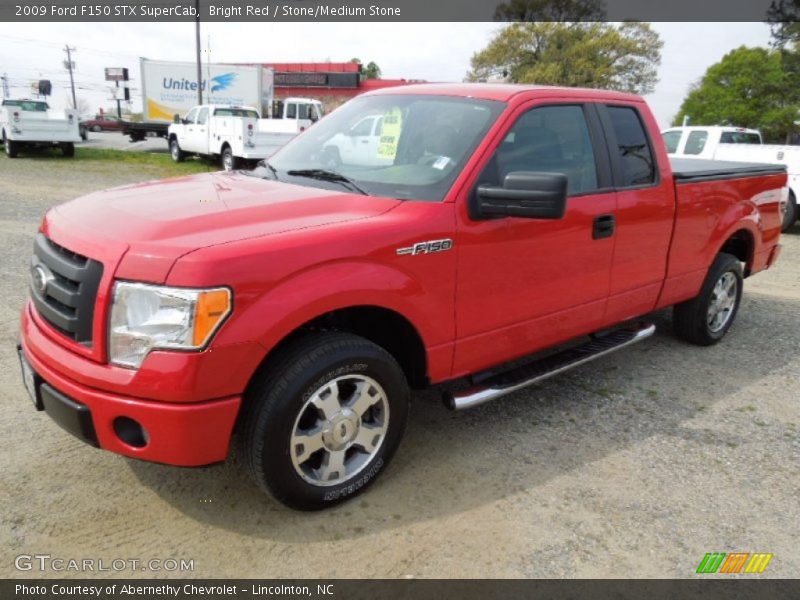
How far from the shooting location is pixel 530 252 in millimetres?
3332

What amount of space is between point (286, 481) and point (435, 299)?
1057 mm

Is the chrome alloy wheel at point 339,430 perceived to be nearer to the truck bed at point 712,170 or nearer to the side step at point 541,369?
the side step at point 541,369

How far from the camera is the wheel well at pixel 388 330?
2.93 meters

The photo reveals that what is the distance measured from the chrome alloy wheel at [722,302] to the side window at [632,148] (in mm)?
1426

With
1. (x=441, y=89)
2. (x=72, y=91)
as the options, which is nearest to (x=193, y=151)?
(x=441, y=89)

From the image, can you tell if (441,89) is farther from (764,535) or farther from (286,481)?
(764,535)

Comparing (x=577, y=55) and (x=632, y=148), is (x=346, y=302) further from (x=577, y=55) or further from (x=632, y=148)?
(x=577, y=55)

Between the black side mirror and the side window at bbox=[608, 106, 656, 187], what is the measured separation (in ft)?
4.41

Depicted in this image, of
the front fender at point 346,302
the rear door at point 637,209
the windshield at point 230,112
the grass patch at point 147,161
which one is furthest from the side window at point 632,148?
the windshield at point 230,112

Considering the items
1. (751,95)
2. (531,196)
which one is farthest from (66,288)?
(751,95)

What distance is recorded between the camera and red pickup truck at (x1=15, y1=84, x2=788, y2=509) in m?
Result: 2.36

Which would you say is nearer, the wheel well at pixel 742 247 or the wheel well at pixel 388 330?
the wheel well at pixel 388 330

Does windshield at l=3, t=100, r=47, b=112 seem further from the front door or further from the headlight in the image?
the headlight
